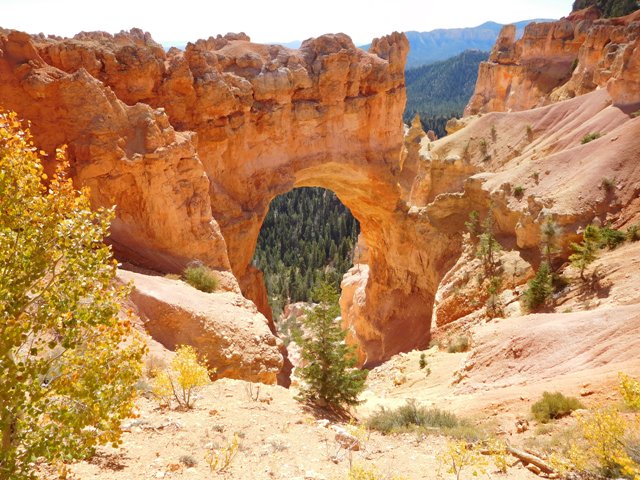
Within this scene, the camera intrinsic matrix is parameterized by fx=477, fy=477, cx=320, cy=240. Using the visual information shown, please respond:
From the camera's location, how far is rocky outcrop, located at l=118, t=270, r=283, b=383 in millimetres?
13789

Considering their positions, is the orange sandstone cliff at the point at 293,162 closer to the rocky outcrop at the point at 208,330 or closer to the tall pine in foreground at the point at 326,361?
the rocky outcrop at the point at 208,330

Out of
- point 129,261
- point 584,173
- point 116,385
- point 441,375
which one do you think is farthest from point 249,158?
point 116,385

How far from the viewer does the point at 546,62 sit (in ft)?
193

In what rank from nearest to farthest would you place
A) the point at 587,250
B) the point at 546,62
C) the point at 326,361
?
the point at 326,361
the point at 587,250
the point at 546,62

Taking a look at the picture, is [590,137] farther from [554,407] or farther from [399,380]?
[554,407]

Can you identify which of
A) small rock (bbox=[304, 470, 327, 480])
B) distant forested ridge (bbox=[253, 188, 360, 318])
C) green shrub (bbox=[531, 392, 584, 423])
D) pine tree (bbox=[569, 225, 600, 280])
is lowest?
small rock (bbox=[304, 470, 327, 480])

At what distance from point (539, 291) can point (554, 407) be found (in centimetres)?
947

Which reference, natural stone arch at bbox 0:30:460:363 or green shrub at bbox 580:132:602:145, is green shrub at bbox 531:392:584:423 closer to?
natural stone arch at bbox 0:30:460:363

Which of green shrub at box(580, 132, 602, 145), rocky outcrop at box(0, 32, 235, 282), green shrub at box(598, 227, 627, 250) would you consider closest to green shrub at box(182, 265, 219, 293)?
rocky outcrop at box(0, 32, 235, 282)

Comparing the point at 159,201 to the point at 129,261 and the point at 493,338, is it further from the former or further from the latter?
the point at 493,338

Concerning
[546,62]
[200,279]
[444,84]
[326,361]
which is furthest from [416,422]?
[444,84]

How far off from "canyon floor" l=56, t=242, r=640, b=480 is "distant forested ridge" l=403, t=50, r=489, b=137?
5050 inches

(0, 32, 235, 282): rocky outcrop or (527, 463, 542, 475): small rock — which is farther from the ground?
(0, 32, 235, 282): rocky outcrop

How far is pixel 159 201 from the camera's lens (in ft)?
58.7
